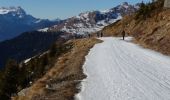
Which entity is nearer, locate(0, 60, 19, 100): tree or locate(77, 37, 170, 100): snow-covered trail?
locate(77, 37, 170, 100): snow-covered trail

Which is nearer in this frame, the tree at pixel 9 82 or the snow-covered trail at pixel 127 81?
the snow-covered trail at pixel 127 81

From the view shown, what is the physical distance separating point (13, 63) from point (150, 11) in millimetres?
34972

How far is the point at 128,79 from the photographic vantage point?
22375 mm

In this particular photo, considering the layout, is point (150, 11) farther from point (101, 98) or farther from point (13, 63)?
point (101, 98)

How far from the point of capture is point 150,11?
293 ft

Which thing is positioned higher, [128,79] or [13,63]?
[128,79]

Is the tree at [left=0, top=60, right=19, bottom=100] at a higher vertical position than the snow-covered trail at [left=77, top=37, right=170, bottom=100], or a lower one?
lower

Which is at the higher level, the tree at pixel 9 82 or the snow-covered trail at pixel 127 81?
the snow-covered trail at pixel 127 81

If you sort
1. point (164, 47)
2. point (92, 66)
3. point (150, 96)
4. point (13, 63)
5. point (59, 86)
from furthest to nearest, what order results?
point (13, 63), point (164, 47), point (92, 66), point (59, 86), point (150, 96)

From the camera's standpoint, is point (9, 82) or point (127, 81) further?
point (9, 82)

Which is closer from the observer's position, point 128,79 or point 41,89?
point 41,89

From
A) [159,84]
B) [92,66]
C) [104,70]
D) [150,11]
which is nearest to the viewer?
[159,84]

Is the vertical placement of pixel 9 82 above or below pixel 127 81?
below

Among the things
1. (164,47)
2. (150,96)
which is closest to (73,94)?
(150,96)
